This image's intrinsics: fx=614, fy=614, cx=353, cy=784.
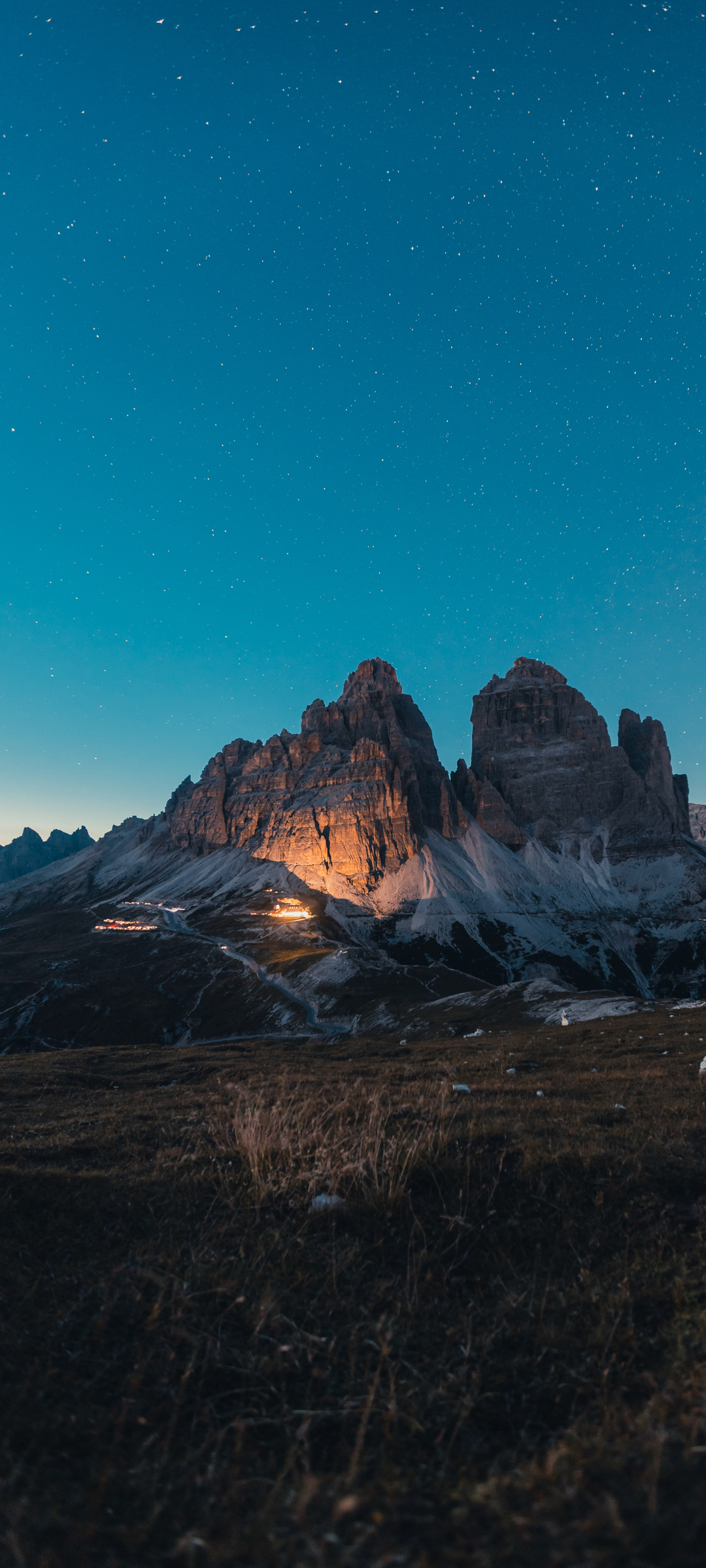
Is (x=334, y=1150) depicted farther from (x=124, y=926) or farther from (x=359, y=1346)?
(x=124, y=926)

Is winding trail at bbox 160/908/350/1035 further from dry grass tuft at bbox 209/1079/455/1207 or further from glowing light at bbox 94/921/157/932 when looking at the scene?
dry grass tuft at bbox 209/1079/455/1207

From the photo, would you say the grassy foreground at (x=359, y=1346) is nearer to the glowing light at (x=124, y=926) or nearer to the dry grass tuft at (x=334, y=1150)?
the dry grass tuft at (x=334, y=1150)

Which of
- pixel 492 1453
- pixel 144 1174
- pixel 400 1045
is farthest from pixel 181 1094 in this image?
pixel 400 1045

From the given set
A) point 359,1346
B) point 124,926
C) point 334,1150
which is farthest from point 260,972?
point 359,1346

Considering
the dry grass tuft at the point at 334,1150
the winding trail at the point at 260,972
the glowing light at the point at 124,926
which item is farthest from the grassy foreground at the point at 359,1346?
the glowing light at the point at 124,926

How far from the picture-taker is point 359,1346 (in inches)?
199

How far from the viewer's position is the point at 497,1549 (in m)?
2.88

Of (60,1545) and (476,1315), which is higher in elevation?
(60,1545)

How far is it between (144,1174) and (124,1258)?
95.8 inches

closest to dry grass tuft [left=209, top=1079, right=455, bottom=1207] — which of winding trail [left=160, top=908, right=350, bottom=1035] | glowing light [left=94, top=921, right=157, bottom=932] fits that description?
winding trail [left=160, top=908, right=350, bottom=1035]

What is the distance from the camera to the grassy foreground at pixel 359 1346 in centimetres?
313

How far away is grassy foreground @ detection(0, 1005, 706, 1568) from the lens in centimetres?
313

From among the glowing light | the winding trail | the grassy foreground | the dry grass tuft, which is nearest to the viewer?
the grassy foreground

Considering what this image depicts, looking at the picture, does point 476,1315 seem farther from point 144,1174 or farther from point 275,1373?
point 144,1174
